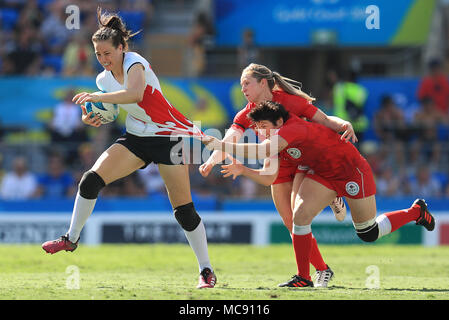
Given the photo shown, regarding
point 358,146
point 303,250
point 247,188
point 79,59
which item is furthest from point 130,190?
point 303,250

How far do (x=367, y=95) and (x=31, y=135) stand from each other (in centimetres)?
674

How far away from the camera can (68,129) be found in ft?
49.3

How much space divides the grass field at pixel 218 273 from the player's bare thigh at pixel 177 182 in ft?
2.60

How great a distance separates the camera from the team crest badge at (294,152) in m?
7.00

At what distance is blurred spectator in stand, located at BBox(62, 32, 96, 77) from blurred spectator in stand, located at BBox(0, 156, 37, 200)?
2.40 metres

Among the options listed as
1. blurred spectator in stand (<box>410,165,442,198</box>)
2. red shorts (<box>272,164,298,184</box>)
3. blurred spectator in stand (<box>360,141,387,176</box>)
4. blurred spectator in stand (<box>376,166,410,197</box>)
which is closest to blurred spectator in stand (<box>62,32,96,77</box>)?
blurred spectator in stand (<box>360,141,387,176</box>)

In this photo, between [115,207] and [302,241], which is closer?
[302,241]

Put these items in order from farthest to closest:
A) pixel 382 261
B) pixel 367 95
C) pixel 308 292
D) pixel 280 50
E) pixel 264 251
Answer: pixel 280 50 < pixel 367 95 < pixel 264 251 < pixel 382 261 < pixel 308 292

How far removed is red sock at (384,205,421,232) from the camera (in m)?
7.72

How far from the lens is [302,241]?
7008 mm

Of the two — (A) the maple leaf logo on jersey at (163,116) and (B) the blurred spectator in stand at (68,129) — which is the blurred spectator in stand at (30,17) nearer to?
(B) the blurred spectator in stand at (68,129)

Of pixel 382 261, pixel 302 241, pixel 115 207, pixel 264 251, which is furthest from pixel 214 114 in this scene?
pixel 302 241

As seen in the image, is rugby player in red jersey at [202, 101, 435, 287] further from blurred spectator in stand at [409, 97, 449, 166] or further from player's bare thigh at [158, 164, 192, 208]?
blurred spectator in stand at [409, 97, 449, 166]

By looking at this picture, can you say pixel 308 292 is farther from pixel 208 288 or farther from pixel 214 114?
pixel 214 114
